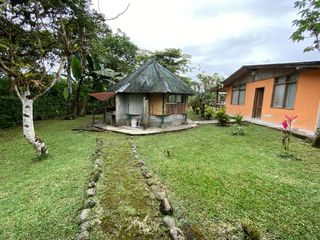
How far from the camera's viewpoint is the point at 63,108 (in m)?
15.0

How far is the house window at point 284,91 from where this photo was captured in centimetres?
1008

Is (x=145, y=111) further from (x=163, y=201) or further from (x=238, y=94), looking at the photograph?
(x=238, y=94)

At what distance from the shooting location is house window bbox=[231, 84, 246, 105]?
50.4 ft

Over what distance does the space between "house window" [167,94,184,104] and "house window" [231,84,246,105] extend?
6.28 meters

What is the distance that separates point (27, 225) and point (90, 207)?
94cm

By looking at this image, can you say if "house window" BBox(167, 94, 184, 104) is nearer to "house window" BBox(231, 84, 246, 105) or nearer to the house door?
the house door

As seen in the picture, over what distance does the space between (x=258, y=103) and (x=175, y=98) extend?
6.74 m

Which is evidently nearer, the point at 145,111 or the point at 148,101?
the point at 145,111

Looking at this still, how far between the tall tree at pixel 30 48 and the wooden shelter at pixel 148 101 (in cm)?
396

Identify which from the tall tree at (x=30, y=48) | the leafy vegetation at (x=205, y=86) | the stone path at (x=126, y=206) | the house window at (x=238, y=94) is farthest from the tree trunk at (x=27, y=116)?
the house window at (x=238, y=94)

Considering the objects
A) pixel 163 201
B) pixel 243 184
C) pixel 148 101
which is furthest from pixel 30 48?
pixel 243 184

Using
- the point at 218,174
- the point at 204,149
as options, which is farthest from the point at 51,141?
the point at 218,174

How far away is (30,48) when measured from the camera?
408 inches

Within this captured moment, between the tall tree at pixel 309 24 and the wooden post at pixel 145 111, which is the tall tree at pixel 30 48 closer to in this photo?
the wooden post at pixel 145 111
